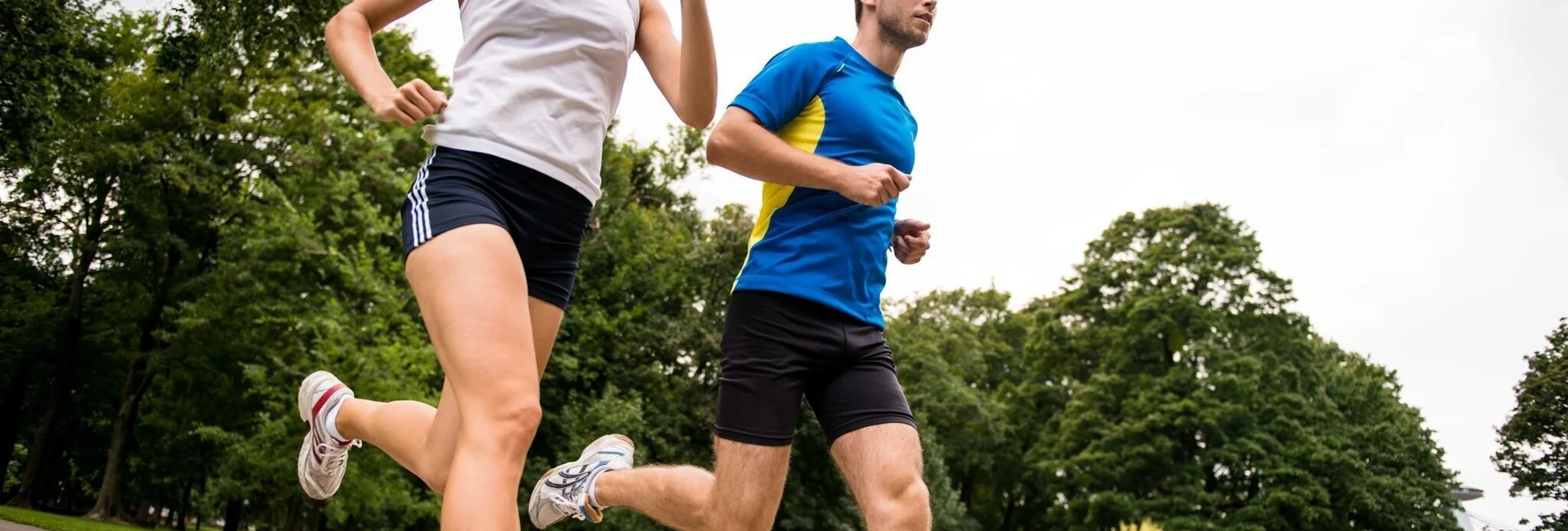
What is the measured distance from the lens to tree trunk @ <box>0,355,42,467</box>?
33062 mm

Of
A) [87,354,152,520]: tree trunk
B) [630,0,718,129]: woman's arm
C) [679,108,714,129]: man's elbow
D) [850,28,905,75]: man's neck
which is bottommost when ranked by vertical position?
[679,108,714,129]: man's elbow

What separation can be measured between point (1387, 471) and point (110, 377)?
36.7m

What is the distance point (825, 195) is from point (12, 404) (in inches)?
1467

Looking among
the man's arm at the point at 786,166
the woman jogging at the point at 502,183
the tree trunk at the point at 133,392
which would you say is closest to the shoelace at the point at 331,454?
the woman jogging at the point at 502,183

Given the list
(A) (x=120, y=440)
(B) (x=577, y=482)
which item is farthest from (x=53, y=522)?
(B) (x=577, y=482)

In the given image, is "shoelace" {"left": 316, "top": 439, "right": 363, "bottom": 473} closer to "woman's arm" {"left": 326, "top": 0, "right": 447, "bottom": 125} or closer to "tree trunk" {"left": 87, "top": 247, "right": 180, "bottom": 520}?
"woman's arm" {"left": 326, "top": 0, "right": 447, "bottom": 125}

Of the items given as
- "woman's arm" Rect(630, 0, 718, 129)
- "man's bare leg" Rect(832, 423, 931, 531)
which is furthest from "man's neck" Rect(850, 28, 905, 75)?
"man's bare leg" Rect(832, 423, 931, 531)

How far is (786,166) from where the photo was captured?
3.49 meters

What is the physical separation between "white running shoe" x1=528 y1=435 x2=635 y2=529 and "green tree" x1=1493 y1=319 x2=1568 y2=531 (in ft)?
111

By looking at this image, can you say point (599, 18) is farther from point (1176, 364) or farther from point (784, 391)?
point (1176, 364)

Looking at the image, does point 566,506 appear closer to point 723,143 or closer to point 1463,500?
point 723,143

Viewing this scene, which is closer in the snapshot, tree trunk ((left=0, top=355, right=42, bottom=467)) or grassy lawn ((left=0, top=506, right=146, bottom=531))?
grassy lawn ((left=0, top=506, right=146, bottom=531))

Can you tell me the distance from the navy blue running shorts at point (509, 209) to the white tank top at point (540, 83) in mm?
35

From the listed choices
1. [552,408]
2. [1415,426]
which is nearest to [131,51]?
[552,408]
